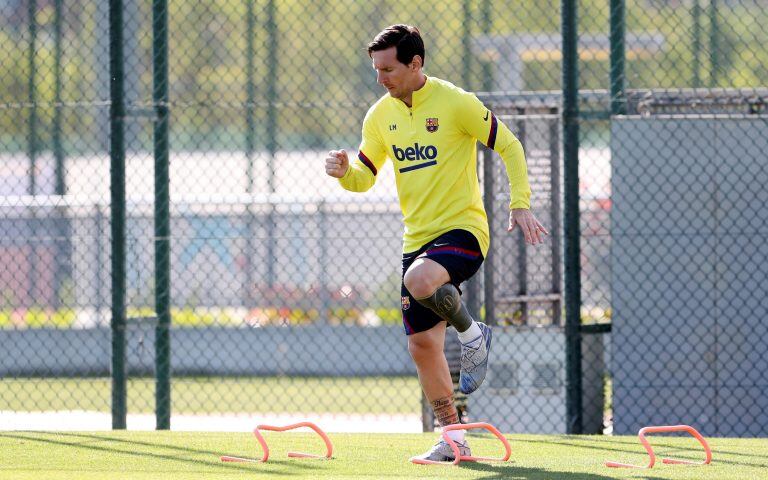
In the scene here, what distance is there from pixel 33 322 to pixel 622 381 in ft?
26.4

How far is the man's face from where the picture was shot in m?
5.38

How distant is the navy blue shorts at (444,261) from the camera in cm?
531

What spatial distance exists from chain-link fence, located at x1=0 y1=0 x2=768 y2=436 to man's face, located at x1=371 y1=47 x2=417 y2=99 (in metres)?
2.01

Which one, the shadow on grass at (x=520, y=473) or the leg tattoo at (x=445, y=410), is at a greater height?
the leg tattoo at (x=445, y=410)

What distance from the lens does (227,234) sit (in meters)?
13.6

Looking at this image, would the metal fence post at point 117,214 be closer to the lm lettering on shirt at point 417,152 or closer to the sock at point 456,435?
the lm lettering on shirt at point 417,152

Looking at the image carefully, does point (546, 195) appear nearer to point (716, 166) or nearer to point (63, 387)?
point (716, 166)

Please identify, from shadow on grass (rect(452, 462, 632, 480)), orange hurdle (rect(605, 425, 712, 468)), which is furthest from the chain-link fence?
shadow on grass (rect(452, 462, 632, 480))

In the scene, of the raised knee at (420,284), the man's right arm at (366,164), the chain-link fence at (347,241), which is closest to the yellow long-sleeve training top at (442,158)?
the man's right arm at (366,164)

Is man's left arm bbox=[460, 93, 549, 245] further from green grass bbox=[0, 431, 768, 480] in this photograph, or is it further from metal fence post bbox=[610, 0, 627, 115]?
metal fence post bbox=[610, 0, 627, 115]

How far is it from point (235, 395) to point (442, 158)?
6335mm

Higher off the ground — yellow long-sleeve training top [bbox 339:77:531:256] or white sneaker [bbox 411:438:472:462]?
yellow long-sleeve training top [bbox 339:77:531:256]

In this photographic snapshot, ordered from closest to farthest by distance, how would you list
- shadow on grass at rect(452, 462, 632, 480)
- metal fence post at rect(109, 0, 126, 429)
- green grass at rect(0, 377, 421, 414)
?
shadow on grass at rect(452, 462, 632, 480)
metal fence post at rect(109, 0, 126, 429)
green grass at rect(0, 377, 421, 414)

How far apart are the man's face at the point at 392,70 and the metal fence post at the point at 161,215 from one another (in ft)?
8.14
